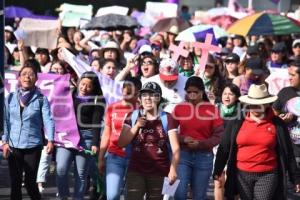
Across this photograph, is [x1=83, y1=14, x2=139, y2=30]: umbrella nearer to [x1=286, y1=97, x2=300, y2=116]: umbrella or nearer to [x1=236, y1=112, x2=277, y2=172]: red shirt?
[x1=286, y1=97, x2=300, y2=116]: umbrella

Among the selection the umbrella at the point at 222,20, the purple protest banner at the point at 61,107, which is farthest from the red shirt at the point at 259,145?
the umbrella at the point at 222,20

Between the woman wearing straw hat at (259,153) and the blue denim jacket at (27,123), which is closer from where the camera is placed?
the woman wearing straw hat at (259,153)

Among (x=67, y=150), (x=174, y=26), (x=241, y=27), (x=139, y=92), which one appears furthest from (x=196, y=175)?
(x=174, y=26)

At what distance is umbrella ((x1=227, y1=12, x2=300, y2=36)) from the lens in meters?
16.7

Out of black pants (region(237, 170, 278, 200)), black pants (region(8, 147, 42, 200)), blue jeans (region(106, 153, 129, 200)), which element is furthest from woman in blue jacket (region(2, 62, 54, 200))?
black pants (region(237, 170, 278, 200))

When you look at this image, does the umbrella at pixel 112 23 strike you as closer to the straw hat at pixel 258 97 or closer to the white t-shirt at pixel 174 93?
the white t-shirt at pixel 174 93

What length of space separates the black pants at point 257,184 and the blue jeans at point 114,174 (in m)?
1.07

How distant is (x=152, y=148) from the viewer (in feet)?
26.7

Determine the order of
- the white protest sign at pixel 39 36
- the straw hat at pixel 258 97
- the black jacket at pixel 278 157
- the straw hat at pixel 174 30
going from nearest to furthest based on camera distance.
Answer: the black jacket at pixel 278 157, the straw hat at pixel 258 97, the white protest sign at pixel 39 36, the straw hat at pixel 174 30

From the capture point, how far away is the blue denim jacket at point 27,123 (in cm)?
927

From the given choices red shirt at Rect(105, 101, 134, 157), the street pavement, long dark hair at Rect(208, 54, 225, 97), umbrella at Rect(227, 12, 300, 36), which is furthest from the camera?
umbrella at Rect(227, 12, 300, 36)

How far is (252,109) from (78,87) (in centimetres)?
232

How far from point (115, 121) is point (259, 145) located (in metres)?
1.40

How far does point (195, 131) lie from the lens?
8.75 metres
